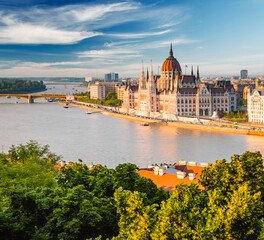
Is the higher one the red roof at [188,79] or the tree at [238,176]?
the red roof at [188,79]

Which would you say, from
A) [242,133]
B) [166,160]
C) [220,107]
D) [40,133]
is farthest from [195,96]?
[166,160]

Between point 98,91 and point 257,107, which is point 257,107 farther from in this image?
point 98,91

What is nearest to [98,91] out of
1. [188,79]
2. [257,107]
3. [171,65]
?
[171,65]

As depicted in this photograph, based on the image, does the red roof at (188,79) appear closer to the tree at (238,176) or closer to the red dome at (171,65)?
the red dome at (171,65)

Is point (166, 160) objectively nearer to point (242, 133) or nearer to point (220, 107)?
point (242, 133)

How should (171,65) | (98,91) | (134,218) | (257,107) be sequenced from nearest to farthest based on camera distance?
(134,218) < (257,107) < (171,65) < (98,91)

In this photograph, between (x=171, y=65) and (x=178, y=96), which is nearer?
(x=178, y=96)

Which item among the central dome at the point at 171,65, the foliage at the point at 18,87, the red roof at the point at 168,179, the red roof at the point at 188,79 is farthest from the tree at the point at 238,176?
the foliage at the point at 18,87

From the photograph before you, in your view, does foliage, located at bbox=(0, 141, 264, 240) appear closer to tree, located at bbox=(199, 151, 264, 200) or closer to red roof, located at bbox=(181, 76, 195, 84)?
tree, located at bbox=(199, 151, 264, 200)
